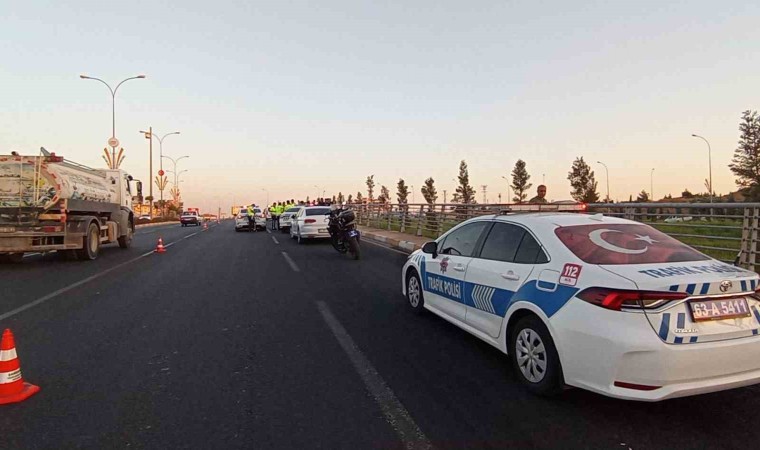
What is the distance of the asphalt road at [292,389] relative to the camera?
344 cm

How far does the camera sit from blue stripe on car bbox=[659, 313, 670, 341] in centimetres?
338

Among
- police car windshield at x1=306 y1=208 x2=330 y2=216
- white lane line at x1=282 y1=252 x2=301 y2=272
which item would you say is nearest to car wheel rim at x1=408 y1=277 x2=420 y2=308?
white lane line at x1=282 y1=252 x2=301 y2=272

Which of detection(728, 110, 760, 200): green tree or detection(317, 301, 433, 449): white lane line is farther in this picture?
detection(728, 110, 760, 200): green tree

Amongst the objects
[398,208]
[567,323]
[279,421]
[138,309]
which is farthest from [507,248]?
[398,208]

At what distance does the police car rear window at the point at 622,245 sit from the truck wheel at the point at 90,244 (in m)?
13.7

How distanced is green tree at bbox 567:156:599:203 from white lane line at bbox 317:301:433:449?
83.0 m

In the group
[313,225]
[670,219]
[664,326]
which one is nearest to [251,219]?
[313,225]

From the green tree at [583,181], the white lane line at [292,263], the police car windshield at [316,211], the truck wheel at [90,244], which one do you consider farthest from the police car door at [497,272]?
the green tree at [583,181]

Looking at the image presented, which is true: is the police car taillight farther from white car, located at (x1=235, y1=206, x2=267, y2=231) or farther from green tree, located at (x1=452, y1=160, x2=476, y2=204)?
green tree, located at (x1=452, y1=160, x2=476, y2=204)

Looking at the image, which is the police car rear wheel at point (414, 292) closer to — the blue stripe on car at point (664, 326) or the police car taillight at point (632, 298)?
the police car taillight at point (632, 298)

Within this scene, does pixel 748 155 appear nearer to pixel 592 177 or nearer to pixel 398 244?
pixel 592 177

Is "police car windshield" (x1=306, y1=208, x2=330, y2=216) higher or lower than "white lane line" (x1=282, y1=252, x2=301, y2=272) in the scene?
higher

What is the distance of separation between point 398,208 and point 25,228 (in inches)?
597

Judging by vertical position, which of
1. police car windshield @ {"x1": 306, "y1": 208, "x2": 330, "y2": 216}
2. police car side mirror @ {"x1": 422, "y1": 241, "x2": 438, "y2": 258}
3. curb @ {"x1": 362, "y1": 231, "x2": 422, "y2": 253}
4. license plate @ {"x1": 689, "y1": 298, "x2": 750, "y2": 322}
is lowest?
curb @ {"x1": 362, "y1": 231, "x2": 422, "y2": 253}
